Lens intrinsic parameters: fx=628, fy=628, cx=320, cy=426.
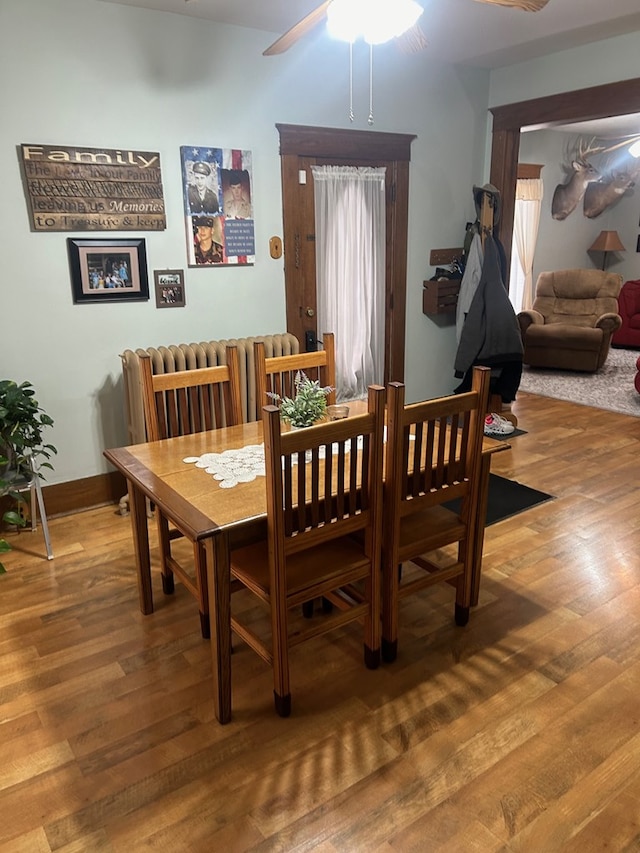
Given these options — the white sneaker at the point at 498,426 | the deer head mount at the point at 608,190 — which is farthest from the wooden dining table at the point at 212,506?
the deer head mount at the point at 608,190

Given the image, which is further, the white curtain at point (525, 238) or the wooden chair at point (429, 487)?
the white curtain at point (525, 238)

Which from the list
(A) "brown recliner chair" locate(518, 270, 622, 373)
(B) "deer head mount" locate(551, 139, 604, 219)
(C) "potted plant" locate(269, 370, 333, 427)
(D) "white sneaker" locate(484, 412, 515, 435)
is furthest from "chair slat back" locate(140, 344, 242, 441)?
(B) "deer head mount" locate(551, 139, 604, 219)

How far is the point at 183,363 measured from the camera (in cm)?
347

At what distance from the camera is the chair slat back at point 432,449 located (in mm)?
1956

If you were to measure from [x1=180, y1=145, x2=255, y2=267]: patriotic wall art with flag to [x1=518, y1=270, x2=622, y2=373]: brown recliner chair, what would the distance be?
414 centimetres

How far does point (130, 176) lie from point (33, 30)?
0.74 m

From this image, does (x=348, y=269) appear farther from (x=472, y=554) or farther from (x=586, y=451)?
(x=472, y=554)

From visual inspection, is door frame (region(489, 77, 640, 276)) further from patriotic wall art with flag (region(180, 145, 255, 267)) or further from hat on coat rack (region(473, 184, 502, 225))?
Answer: patriotic wall art with flag (region(180, 145, 255, 267))

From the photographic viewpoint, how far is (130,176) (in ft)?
11.0

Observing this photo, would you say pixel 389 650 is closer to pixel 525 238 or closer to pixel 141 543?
pixel 141 543

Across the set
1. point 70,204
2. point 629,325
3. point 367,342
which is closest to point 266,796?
point 70,204

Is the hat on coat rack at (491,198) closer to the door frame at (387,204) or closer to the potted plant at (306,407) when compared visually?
the door frame at (387,204)

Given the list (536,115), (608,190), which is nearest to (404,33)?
(536,115)

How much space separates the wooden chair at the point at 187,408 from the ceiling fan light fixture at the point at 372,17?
126cm
